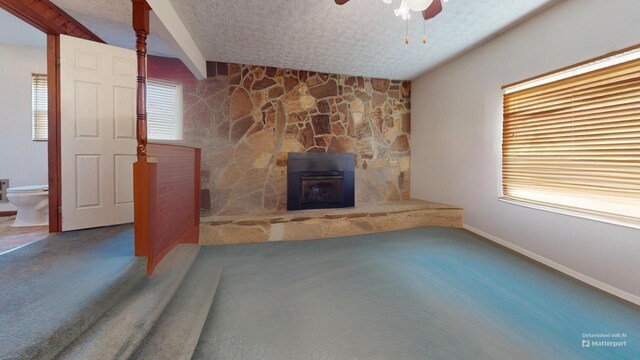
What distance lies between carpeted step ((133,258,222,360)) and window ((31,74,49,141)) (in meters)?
3.64

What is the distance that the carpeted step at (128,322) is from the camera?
1119 millimetres

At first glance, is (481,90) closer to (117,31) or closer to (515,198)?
(515,198)

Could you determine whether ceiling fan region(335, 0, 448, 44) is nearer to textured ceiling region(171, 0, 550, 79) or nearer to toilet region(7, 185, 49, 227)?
textured ceiling region(171, 0, 550, 79)

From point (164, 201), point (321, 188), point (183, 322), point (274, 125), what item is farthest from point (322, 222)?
point (183, 322)

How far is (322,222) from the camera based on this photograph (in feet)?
11.3

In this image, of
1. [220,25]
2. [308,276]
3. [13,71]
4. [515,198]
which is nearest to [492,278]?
[515,198]

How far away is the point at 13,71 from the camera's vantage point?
3.31 meters

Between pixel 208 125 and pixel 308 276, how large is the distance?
2782mm

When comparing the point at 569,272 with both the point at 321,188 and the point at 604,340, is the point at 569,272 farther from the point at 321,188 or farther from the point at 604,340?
the point at 321,188

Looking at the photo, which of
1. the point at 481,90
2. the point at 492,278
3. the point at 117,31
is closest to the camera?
the point at 492,278

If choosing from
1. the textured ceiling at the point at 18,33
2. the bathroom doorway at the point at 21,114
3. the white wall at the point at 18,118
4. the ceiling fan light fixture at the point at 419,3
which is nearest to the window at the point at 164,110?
the textured ceiling at the point at 18,33

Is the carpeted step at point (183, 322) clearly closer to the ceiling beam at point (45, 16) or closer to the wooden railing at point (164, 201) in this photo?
the wooden railing at point (164, 201)

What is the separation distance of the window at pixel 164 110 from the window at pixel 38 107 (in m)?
1.55

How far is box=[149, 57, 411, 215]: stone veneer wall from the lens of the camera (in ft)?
11.8
